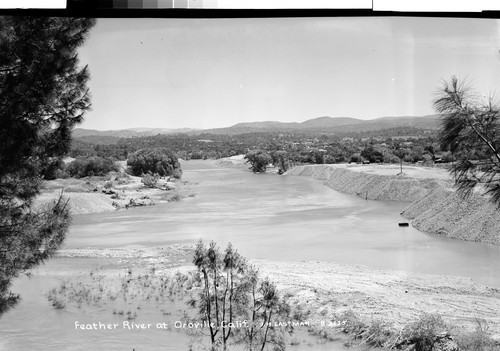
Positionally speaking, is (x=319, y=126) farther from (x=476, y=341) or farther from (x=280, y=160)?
(x=476, y=341)

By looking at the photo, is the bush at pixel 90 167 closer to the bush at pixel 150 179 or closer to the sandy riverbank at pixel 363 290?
the bush at pixel 150 179

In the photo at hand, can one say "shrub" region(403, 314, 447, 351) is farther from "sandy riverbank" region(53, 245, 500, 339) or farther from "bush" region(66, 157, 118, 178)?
"bush" region(66, 157, 118, 178)

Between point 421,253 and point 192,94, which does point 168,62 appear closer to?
point 192,94

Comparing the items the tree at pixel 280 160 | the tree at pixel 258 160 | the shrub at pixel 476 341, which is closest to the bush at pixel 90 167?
the tree at pixel 258 160

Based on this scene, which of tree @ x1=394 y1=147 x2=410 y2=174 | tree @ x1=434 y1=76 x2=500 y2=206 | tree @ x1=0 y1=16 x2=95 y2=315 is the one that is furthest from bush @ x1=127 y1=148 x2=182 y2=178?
tree @ x1=434 y1=76 x2=500 y2=206

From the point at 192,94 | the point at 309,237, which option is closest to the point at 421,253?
the point at 309,237

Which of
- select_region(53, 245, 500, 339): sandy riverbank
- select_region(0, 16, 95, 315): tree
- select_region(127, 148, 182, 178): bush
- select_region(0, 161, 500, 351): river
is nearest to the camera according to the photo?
select_region(0, 16, 95, 315): tree
